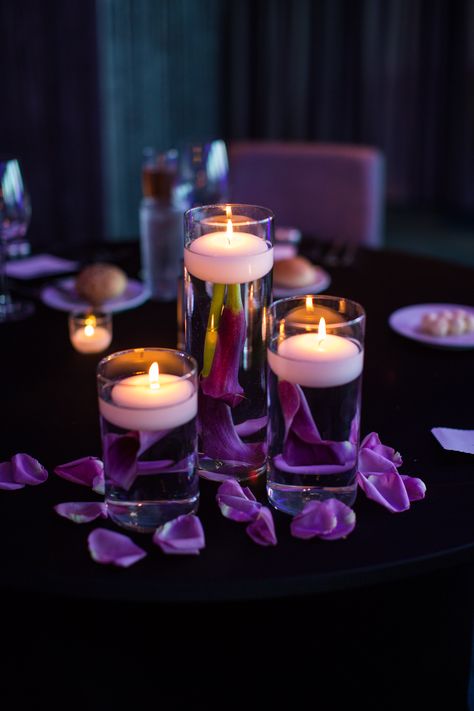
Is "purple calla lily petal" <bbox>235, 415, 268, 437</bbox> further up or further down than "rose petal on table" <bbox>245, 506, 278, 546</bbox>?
further up

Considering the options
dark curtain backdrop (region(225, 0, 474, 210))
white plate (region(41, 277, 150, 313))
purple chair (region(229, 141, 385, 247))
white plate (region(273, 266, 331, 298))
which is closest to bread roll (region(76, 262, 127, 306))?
white plate (region(41, 277, 150, 313))

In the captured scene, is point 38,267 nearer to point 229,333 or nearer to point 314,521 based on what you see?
point 229,333

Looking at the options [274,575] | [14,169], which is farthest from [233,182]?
[274,575]

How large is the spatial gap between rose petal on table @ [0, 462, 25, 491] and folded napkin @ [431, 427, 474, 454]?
446mm

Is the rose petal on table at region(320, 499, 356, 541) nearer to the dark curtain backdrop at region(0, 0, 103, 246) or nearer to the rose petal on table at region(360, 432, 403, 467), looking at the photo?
the rose petal on table at region(360, 432, 403, 467)

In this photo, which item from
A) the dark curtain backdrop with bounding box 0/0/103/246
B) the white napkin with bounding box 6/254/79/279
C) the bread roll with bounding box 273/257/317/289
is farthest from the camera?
the dark curtain backdrop with bounding box 0/0/103/246

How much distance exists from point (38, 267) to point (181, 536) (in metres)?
0.98

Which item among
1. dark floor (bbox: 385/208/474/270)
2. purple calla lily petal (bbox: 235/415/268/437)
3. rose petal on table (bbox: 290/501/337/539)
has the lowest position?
dark floor (bbox: 385/208/474/270)

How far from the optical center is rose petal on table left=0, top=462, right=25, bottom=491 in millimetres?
809

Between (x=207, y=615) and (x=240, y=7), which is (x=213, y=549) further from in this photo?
(x=240, y=7)

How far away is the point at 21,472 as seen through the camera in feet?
2.71

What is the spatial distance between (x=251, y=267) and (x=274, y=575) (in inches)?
11.0

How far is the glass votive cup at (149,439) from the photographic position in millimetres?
702

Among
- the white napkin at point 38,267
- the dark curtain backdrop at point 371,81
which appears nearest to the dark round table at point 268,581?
the white napkin at point 38,267
